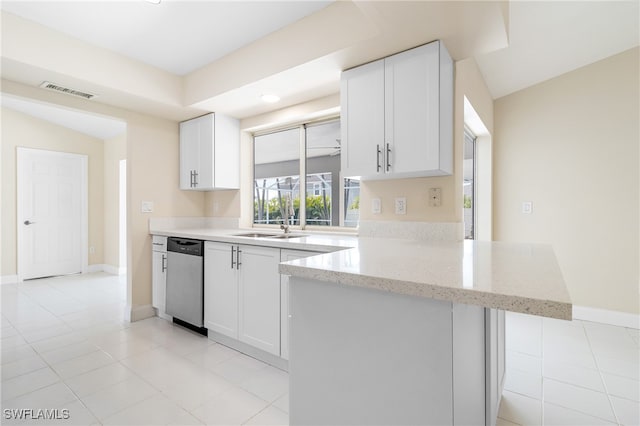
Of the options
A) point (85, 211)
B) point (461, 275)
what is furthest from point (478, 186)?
point (85, 211)

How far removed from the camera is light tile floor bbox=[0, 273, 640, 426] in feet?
5.96

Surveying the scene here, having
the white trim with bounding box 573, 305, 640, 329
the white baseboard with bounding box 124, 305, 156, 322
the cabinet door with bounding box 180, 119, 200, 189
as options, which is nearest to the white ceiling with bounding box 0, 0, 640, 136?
the cabinet door with bounding box 180, 119, 200, 189

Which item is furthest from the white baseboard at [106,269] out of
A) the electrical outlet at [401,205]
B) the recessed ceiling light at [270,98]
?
the electrical outlet at [401,205]

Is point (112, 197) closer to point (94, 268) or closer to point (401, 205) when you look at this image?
point (94, 268)

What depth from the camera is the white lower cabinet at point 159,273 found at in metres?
3.33

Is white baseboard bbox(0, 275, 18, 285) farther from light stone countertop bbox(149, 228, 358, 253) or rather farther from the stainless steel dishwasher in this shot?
the stainless steel dishwasher

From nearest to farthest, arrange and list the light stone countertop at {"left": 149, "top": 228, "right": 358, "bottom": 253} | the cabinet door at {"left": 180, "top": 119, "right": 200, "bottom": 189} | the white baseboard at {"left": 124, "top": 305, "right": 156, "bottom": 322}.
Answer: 1. the light stone countertop at {"left": 149, "top": 228, "right": 358, "bottom": 253}
2. the white baseboard at {"left": 124, "top": 305, "right": 156, "bottom": 322}
3. the cabinet door at {"left": 180, "top": 119, "right": 200, "bottom": 189}

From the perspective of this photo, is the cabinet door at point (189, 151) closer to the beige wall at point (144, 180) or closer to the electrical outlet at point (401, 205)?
the beige wall at point (144, 180)

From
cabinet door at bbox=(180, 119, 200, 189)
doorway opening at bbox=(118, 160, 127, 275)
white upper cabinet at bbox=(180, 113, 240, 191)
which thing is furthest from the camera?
doorway opening at bbox=(118, 160, 127, 275)

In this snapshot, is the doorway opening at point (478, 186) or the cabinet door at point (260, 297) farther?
the doorway opening at point (478, 186)

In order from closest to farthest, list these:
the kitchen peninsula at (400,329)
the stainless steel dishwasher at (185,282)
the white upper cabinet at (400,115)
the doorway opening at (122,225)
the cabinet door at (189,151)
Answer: the kitchen peninsula at (400,329), the white upper cabinet at (400,115), the stainless steel dishwasher at (185,282), the cabinet door at (189,151), the doorway opening at (122,225)

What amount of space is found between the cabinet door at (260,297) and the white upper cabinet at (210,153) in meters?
1.30

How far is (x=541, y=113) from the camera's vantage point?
3.65 meters

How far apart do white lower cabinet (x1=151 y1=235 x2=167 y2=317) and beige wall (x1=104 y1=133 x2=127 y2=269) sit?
2.70 m
